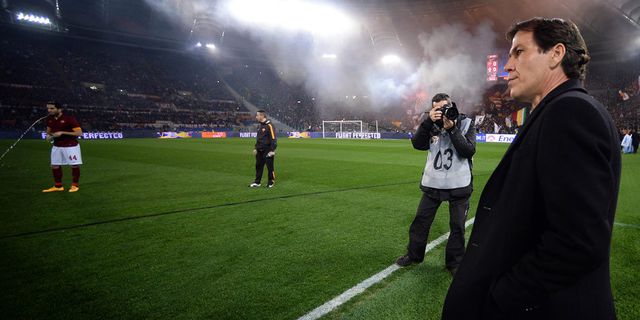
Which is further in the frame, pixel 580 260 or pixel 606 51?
pixel 606 51

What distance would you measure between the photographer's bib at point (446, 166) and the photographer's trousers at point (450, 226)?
0.18m

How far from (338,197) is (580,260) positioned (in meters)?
6.75

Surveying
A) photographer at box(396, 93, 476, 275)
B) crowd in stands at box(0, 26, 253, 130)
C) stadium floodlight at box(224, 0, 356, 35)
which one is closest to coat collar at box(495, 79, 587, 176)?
photographer at box(396, 93, 476, 275)

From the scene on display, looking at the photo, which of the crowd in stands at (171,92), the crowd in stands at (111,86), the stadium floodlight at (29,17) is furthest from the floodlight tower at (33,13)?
the crowd in stands at (171,92)

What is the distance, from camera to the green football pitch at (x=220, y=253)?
3150 millimetres

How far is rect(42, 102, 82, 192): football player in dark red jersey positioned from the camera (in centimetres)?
828

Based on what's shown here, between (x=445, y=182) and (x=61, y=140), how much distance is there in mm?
9024

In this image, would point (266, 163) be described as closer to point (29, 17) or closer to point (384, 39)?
point (384, 39)

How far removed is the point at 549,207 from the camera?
3.90 feet

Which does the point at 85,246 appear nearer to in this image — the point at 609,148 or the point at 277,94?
the point at 609,148

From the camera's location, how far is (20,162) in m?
13.9

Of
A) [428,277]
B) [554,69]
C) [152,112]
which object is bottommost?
[428,277]

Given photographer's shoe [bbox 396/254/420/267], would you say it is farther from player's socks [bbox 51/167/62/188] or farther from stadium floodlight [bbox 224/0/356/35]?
stadium floodlight [bbox 224/0/356/35]

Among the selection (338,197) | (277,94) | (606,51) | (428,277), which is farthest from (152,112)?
(606,51)
